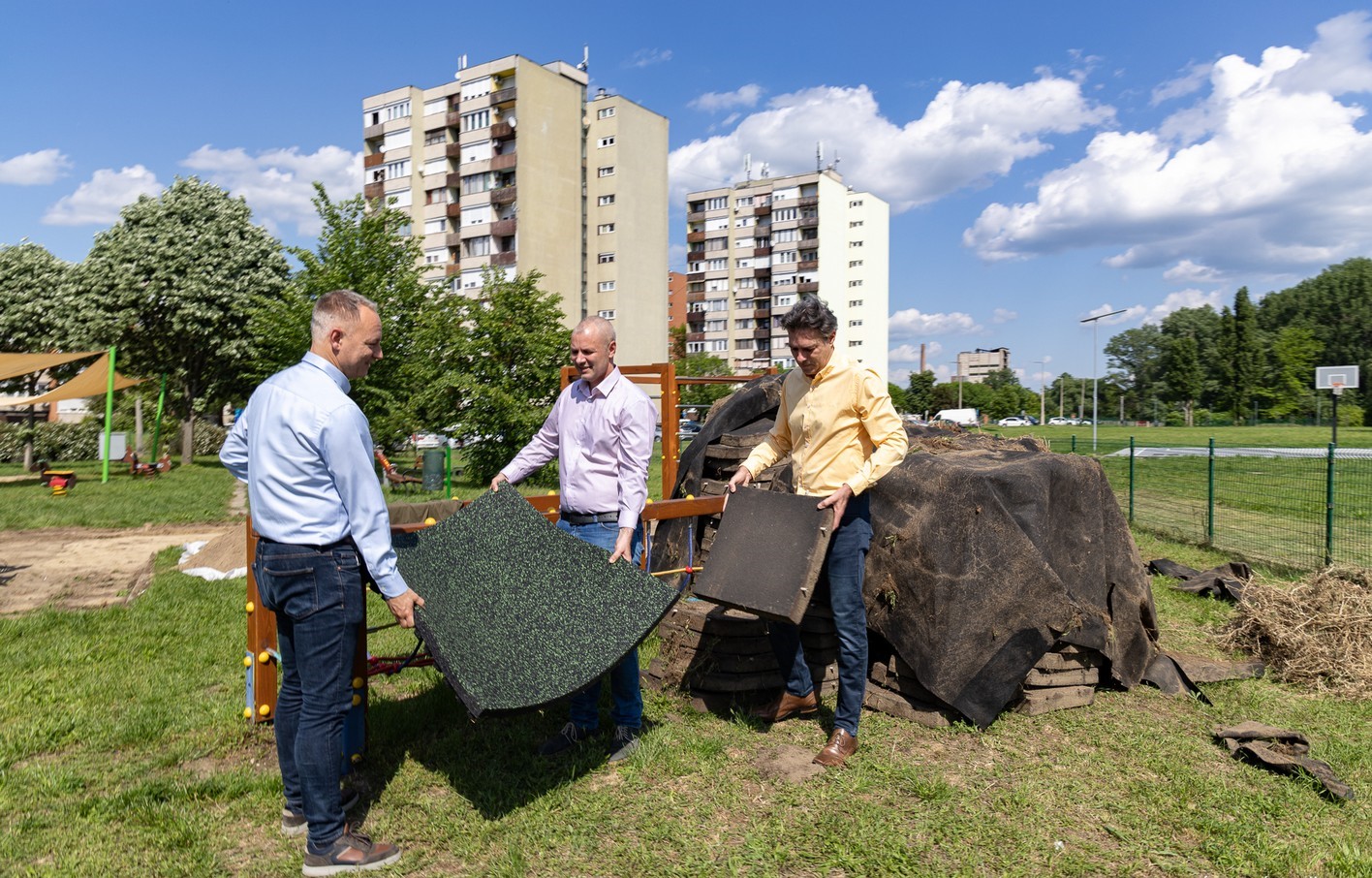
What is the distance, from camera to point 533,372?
18.5 m

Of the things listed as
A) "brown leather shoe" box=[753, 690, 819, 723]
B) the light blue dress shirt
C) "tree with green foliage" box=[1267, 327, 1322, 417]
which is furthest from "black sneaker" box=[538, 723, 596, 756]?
"tree with green foliage" box=[1267, 327, 1322, 417]

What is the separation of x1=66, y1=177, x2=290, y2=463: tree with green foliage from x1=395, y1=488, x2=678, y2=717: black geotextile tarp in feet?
81.0

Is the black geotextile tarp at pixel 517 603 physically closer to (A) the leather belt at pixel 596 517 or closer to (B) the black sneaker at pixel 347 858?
(A) the leather belt at pixel 596 517

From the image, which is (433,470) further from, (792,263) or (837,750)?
(792,263)

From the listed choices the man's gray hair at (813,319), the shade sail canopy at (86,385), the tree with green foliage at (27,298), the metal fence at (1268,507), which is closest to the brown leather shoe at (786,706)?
the man's gray hair at (813,319)

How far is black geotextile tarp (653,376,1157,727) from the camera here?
13.6ft

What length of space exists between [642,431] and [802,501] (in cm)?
79

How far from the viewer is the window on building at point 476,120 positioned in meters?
54.2

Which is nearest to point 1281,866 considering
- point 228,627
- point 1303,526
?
point 228,627

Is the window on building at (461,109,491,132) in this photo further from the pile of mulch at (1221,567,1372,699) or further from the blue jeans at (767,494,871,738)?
the blue jeans at (767,494,871,738)

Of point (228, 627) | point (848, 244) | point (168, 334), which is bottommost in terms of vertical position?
point (228, 627)

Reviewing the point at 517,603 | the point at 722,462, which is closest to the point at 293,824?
the point at 517,603

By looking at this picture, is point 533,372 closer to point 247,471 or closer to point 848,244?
point 247,471

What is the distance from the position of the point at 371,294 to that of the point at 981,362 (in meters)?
151
